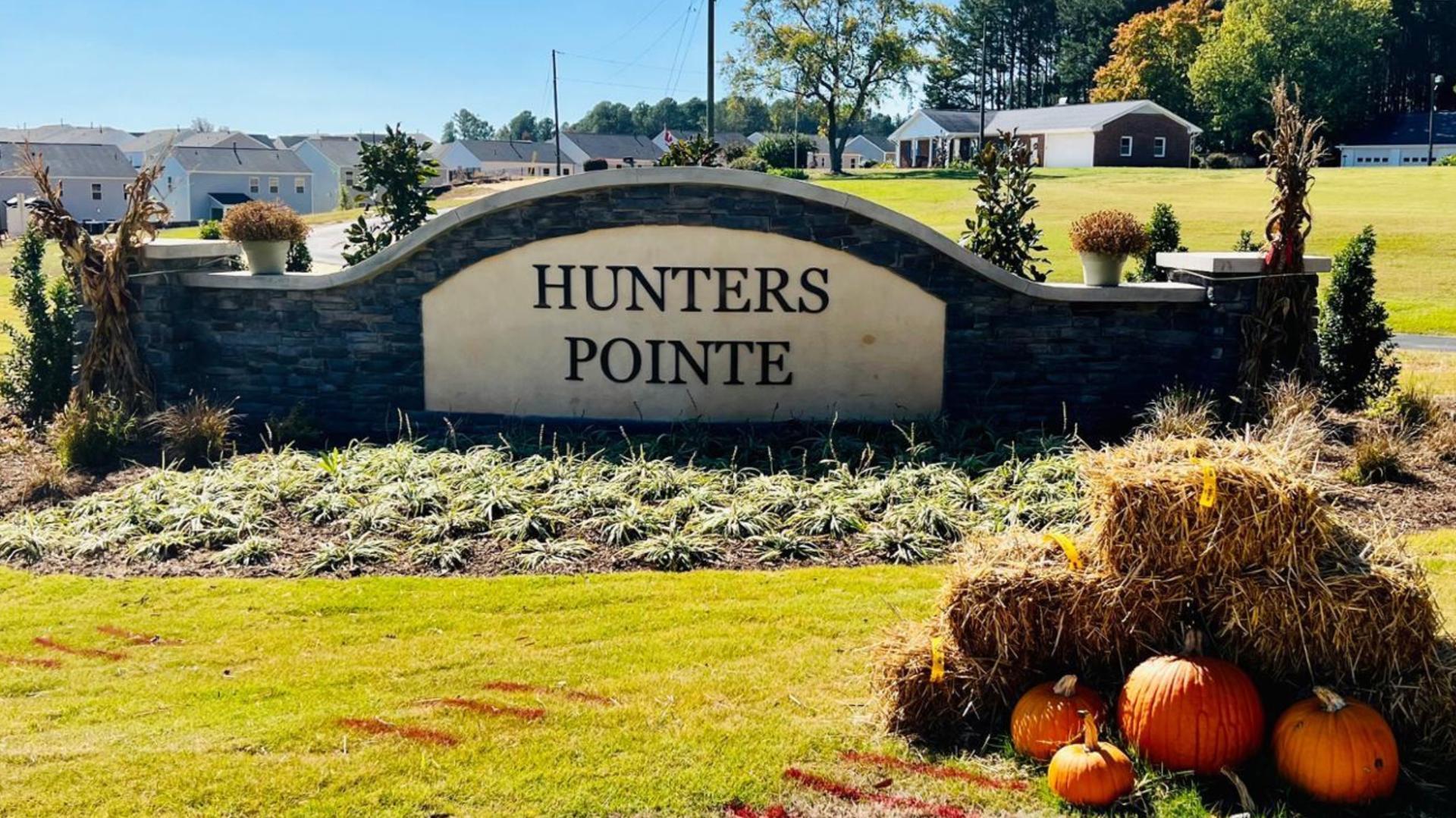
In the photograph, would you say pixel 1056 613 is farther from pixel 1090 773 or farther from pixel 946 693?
pixel 1090 773

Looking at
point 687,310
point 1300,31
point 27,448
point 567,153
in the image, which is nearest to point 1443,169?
point 1300,31

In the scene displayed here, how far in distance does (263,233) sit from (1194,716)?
10489 millimetres

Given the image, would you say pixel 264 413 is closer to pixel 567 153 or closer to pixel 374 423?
pixel 374 423

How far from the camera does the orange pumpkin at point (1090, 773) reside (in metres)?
5.08

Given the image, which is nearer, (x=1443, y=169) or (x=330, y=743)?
(x=330, y=743)

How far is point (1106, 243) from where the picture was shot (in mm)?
12094

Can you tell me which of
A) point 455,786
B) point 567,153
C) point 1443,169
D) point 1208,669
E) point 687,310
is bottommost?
point 455,786

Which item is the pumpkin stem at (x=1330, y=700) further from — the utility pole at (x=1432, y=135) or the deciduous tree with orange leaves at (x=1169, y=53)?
the deciduous tree with orange leaves at (x=1169, y=53)

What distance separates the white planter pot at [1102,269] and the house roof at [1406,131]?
6817 cm

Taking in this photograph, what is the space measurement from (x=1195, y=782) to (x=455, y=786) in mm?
2969

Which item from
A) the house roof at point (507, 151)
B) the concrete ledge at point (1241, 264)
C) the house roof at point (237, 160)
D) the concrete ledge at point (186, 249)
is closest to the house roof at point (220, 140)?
the house roof at point (237, 160)

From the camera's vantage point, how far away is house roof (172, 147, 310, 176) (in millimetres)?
86625

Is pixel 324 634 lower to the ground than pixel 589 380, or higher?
lower

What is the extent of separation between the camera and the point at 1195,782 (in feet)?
17.1
